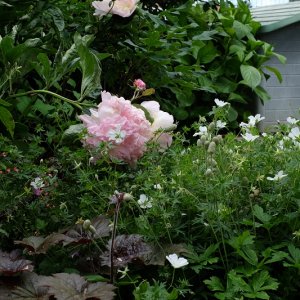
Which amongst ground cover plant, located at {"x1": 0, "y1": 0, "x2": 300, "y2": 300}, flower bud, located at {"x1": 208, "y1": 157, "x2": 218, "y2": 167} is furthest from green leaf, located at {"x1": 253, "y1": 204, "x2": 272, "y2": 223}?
flower bud, located at {"x1": 208, "y1": 157, "x2": 218, "y2": 167}

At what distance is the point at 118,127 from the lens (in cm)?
150

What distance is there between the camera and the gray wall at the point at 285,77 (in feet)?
18.6

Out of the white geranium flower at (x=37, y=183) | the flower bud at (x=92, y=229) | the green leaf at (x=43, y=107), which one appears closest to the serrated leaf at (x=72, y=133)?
Answer: the white geranium flower at (x=37, y=183)

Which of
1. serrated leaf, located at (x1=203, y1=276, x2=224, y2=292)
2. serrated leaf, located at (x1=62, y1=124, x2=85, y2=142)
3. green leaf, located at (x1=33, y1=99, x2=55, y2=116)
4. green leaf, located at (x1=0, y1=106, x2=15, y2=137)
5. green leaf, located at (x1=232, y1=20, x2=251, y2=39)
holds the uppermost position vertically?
green leaf, located at (x1=0, y1=106, x2=15, y2=137)

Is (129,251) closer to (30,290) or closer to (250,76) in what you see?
(30,290)

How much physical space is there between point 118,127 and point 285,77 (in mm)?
4721

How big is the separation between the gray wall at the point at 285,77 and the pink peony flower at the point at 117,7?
370 cm

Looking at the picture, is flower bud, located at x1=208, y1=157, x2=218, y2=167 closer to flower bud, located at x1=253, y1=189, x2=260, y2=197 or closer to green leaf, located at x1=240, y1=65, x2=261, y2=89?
flower bud, located at x1=253, y1=189, x2=260, y2=197

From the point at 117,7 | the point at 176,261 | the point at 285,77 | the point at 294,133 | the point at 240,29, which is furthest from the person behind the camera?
the point at 285,77

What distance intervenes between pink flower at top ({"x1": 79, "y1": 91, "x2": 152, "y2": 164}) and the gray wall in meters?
4.12

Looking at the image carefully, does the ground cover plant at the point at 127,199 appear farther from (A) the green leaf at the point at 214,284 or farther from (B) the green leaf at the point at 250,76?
(B) the green leaf at the point at 250,76

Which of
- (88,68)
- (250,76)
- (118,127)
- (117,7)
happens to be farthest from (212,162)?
(250,76)

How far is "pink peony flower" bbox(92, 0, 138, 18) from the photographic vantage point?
1996 millimetres

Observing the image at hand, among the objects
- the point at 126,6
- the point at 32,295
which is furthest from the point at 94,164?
the point at 126,6
